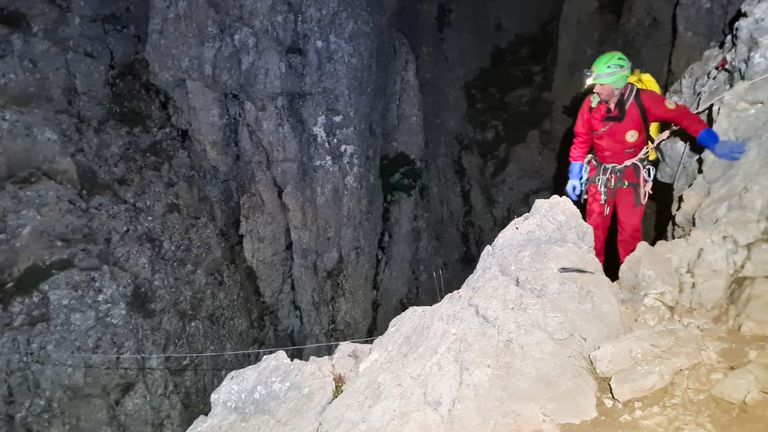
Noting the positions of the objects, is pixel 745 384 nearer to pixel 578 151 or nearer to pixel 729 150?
pixel 729 150

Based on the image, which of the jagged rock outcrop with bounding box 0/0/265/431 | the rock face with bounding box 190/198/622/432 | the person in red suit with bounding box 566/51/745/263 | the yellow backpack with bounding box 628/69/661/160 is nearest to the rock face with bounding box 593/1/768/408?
the rock face with bounding box 190/198/622/432

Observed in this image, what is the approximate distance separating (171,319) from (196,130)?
3.62 meters

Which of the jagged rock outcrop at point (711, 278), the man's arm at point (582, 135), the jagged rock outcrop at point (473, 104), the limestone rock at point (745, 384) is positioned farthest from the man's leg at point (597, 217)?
the jagged rock outcrop at point (473, 104)

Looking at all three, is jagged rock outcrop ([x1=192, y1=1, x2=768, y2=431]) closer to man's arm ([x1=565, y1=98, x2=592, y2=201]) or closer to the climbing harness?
the climbing harness

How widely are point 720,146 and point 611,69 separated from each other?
3.56 ft

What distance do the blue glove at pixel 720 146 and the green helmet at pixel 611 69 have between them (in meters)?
0.83

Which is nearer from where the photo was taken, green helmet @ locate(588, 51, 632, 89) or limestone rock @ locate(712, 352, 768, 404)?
limestone rock @ locate(712, 352, 768, 404)

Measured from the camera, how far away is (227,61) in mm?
9367

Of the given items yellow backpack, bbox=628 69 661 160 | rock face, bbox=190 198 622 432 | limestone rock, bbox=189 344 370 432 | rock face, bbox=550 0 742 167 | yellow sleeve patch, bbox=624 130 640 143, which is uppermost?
rock face, bbox=550 0 742 167

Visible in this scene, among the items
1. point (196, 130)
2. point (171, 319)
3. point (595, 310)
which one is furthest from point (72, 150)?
point (595, 310)

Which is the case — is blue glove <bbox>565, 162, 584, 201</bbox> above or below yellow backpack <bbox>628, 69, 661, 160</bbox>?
below

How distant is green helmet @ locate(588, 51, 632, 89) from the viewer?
13.8 ft

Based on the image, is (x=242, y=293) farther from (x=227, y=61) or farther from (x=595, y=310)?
(x=595, y=310)

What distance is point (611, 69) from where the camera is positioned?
4.23 meters
